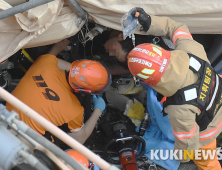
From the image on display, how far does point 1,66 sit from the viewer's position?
2410 millimetres

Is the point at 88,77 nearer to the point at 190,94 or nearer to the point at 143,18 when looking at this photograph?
the point at 143,18

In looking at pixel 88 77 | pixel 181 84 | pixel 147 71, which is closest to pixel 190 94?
pixel 181 84

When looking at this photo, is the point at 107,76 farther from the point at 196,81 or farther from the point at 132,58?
the point at 196,81

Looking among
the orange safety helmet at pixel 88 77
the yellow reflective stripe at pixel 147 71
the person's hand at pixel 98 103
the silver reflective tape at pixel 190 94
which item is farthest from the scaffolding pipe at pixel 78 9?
the silver reflective tape at pixel 190 94

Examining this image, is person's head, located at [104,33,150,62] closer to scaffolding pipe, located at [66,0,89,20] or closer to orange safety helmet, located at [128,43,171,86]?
scaffolding pipe, located at [66,0,89,20]

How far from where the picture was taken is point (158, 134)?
9.23 ft

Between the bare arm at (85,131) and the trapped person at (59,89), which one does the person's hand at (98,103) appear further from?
the trapped person at (59,89)

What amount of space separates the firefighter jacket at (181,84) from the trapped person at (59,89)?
633mm

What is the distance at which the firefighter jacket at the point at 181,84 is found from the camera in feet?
5.51

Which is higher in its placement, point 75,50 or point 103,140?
point 75,50

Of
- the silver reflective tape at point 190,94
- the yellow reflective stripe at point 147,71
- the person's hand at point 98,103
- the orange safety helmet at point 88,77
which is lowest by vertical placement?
the person's hand at point 98,103

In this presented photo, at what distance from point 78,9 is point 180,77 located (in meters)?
1.05

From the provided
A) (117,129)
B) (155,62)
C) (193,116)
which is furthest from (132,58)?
(117,129)

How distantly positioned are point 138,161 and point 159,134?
437 millimetres
